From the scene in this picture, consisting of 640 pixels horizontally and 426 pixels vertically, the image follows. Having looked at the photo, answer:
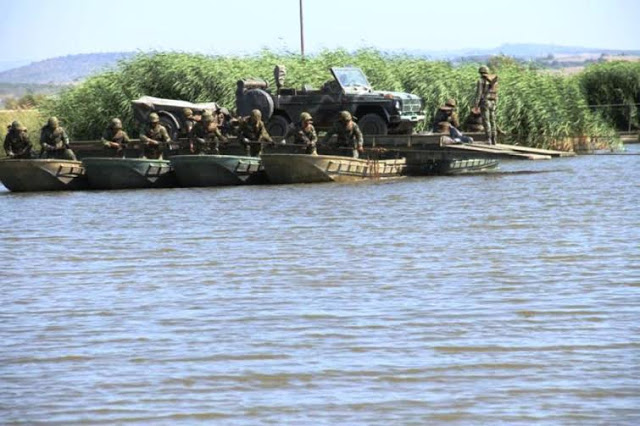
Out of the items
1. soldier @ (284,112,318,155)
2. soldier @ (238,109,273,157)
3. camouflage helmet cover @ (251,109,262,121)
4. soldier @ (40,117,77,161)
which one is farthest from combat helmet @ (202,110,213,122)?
soldier @ (40,117,77,161)

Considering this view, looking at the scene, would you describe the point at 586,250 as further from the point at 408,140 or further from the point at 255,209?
the point at 408,140

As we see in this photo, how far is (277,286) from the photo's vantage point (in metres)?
13.2

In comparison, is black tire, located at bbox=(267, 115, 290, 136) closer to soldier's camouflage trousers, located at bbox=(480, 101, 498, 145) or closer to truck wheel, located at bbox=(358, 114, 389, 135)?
truck wheel, located at bbox=(358, 114, 389, 135)

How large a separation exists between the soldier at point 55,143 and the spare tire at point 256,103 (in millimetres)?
4656

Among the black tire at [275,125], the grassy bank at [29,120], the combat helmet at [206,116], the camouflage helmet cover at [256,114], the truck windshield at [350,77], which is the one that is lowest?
the grassy bank at [29,120]

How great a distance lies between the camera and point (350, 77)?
109 ft

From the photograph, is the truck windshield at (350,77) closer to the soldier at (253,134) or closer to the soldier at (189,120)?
the soldier at (189,120)

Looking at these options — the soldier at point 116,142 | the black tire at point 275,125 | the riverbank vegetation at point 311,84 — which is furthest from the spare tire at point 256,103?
the riverbank vegetation at point 311,84

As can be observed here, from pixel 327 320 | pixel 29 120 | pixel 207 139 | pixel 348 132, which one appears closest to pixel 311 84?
pixel 29 120

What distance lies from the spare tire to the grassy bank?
9.55 m

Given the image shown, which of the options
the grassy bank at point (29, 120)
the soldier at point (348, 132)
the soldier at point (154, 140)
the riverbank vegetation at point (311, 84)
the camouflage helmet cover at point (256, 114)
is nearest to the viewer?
the soldier at point (348, 132)

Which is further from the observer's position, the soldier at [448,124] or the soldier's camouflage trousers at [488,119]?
the soldier's camouflage trousers at [488,119]

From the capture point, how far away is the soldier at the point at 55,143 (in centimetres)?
2931

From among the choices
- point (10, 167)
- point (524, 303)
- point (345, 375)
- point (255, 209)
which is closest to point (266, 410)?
point (345, 375)
